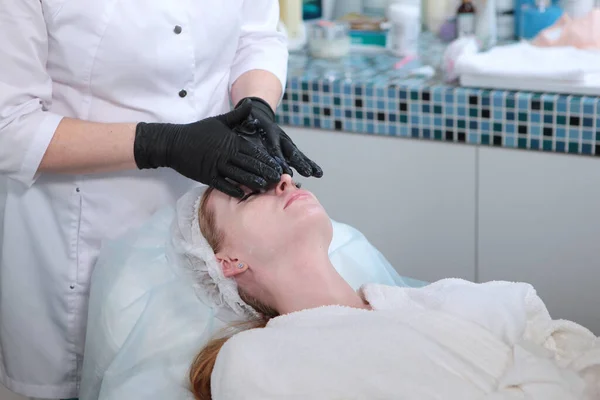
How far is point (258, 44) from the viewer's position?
1748mm

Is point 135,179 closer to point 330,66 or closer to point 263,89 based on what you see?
point 263,89

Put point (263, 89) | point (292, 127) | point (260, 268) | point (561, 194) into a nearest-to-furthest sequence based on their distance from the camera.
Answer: point (260, 268) → point (263, 89) → point (561, 194) → point (292, 127)

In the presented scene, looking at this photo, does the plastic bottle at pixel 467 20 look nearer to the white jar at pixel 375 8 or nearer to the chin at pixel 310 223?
the white jar at pixel 375 8

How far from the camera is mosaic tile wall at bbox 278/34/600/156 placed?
1974 millimetres

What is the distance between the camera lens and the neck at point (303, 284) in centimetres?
150

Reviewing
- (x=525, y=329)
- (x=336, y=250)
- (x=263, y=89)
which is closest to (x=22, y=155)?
(x=263, y=89)

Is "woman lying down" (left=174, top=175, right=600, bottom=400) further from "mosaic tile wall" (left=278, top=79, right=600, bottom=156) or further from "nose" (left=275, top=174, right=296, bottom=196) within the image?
"mosaic tile wall" (left=278, top=79, right=600, bottom=156)

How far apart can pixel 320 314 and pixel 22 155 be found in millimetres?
539

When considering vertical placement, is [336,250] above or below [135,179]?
below

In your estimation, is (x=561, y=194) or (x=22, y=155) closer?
(x=22, y=155)

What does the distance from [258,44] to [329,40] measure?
2.50 feet

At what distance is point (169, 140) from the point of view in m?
→ 1.42

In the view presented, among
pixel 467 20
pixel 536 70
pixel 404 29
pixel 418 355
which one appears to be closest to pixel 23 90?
pixel 418 355

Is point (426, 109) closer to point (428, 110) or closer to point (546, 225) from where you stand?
point (428, 110)
